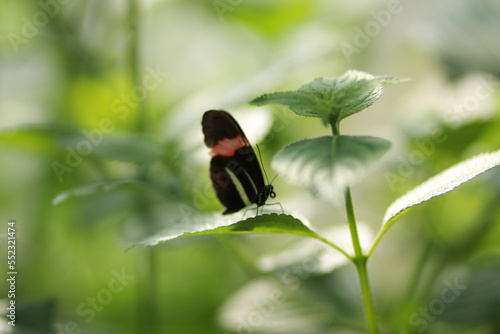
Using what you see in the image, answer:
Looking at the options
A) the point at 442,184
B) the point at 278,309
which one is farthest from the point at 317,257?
the point at 442,184

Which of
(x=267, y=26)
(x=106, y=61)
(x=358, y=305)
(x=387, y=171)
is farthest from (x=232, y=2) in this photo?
(x=358, y=305)

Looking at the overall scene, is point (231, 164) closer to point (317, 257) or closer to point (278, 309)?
point (317, 257)

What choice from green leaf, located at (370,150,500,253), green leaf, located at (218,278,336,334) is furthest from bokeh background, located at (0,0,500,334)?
green leaf, located at (370,150,500,253)

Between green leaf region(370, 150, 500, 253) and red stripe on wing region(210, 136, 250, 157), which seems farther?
red stripe on wing region(210, 136, 250, 157)

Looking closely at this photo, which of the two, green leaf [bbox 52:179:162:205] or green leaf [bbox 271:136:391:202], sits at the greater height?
green leaf [bbox 52:179:162:205]

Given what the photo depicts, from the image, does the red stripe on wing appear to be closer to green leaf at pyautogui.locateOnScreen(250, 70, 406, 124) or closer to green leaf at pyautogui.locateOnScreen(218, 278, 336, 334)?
green leaf at pyautogui.locateOnScreen(250, 70, 406, 124)

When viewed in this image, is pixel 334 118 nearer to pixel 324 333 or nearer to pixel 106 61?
pixel 324 333
